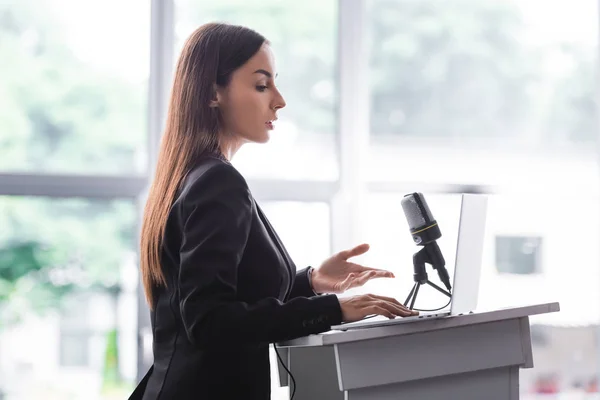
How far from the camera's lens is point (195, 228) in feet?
4.68

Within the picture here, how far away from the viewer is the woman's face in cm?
169

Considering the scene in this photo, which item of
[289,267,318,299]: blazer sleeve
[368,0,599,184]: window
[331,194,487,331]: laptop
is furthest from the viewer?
[368,0,599,184]: window

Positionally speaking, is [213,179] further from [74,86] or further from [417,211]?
[74,86]

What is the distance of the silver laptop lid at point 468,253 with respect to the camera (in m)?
1.52

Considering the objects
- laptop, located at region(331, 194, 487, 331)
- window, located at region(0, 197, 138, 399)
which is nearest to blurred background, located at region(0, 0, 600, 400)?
window, located at region(0, 197, 138, 399)

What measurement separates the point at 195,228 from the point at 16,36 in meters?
1.84

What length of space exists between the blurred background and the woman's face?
1.13m

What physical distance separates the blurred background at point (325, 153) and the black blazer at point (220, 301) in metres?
1.26

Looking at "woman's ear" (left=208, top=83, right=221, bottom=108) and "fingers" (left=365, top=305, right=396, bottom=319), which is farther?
"woman's ear" (left=208, top=83, right=221, bottom=108)

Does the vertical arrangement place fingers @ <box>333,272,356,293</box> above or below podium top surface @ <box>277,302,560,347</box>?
above

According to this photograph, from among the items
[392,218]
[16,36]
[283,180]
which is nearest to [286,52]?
[283,180]

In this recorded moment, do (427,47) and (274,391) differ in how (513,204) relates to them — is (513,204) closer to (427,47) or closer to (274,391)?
(427,47)

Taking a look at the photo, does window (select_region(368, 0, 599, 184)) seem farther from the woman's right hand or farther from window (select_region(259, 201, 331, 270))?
the woman's right hand

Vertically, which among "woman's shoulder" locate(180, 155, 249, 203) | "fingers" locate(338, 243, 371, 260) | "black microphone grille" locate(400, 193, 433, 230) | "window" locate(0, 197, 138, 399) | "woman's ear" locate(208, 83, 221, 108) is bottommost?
"window" locate(0, 197, 138, 399)
